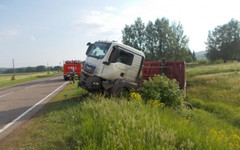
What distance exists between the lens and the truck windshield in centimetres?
819

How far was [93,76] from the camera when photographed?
804cm

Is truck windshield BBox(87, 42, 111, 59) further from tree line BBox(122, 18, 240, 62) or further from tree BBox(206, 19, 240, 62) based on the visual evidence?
tree BBox(206, 19, 240, 62)

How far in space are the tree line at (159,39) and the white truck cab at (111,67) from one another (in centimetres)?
4210

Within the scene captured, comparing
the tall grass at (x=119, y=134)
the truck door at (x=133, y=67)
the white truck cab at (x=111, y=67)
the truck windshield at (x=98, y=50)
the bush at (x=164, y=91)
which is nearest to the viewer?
the tall grass at (x=119, y=134)

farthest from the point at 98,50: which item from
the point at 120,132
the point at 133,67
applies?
the point at 120,132

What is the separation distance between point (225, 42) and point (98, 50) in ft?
201

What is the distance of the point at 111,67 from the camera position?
26.1 ft

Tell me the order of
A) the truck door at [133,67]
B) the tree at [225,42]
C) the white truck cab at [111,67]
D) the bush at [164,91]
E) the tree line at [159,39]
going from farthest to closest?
the tree at [225,42] → the tree line at [159,39] → the truck door at [133,67] → the white truck cab at [111,67] → the bush at [164,91]

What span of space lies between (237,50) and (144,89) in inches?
2344

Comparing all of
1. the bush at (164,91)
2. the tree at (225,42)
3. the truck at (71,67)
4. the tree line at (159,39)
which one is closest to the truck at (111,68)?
the bush at (164,91)

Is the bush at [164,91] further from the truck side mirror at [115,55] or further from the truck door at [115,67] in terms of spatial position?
the truck side mirror at [115,55]

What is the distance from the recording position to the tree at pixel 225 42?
56094 millimetres

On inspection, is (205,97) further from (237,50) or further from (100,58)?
(237,50)

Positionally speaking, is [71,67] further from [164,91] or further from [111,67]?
[164,91]
